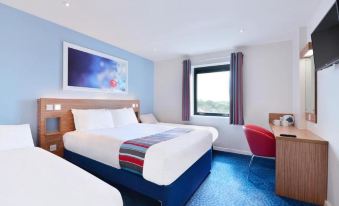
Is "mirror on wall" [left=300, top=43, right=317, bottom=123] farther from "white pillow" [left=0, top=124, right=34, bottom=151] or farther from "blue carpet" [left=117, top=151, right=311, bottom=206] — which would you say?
"white pillow" [left=0, top=124, right=34, bottom=151]

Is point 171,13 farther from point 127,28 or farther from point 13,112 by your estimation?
point 13,112

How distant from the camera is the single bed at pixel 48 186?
89cm

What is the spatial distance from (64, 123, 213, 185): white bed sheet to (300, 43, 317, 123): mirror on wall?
1384 mm

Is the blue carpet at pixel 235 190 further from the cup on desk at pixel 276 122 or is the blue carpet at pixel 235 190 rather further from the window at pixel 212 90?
the window at pixel 212 90

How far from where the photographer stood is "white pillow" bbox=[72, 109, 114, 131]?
2.60 metres

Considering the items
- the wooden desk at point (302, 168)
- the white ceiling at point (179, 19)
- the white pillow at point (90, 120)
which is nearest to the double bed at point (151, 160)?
the white pillow at point (90, 120)

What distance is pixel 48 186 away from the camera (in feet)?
3.34

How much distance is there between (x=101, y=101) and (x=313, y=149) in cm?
327

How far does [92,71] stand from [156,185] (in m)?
2.43

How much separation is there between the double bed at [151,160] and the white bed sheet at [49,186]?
0.53 metres

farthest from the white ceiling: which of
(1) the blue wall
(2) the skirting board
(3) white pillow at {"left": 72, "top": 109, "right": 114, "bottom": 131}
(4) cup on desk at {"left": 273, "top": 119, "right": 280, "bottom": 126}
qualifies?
(2) the skirting board

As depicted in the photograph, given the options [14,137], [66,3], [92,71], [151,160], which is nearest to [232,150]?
[151,160]

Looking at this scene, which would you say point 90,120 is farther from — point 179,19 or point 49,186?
point 179,19

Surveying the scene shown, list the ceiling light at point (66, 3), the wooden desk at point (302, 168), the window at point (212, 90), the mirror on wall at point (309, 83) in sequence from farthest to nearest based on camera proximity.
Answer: the window at point (212, 90)
the mirror on wall at point (309, 83)
the ceiling light at point (66, 3)
the wooden desk at point (302, 168)
